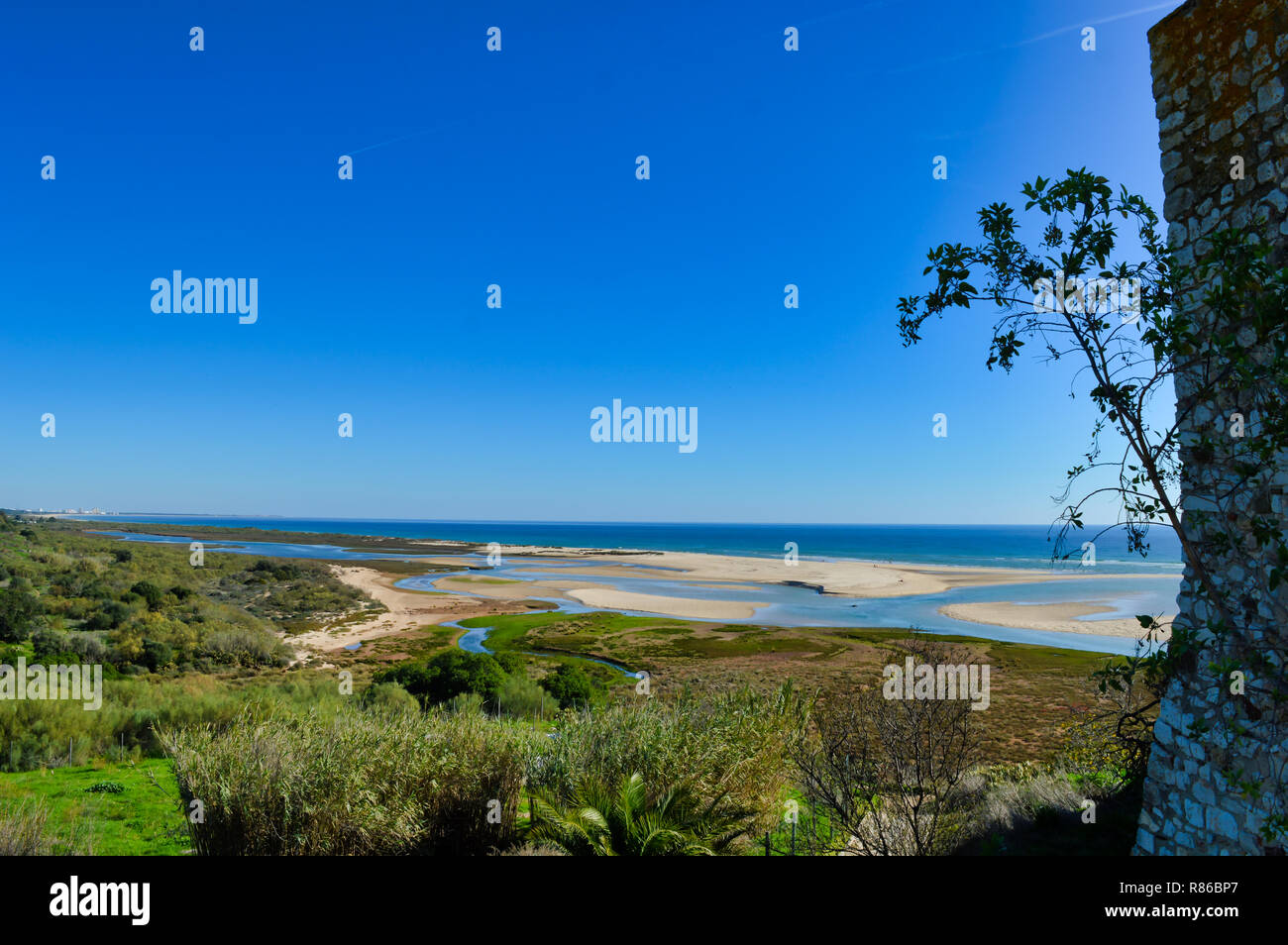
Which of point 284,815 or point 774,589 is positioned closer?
point 284,815

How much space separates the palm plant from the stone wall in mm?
4107

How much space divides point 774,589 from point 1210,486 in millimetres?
51448

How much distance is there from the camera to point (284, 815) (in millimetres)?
6418

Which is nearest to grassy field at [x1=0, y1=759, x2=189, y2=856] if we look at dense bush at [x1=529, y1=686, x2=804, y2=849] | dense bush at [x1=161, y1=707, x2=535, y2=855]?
dense bush at [x1=161, y1=707, x2=535, y2=855]

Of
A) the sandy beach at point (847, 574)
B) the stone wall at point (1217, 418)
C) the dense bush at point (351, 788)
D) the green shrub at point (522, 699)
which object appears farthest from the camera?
the sandy beach at point (847, 574)

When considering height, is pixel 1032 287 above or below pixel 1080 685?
above

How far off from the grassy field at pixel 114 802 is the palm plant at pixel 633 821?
178 inches

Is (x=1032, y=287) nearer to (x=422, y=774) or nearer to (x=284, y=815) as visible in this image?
(x=422, y=774)

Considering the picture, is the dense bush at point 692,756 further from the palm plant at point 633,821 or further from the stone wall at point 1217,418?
the stone wall at point 1217,418

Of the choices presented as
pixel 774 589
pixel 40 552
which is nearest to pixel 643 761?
pixel 40 552

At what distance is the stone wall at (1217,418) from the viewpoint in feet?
14.9

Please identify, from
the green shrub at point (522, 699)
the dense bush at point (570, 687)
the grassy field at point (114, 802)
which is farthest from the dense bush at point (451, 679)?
the grassy field at point (114, 802)

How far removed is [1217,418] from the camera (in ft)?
16.1
